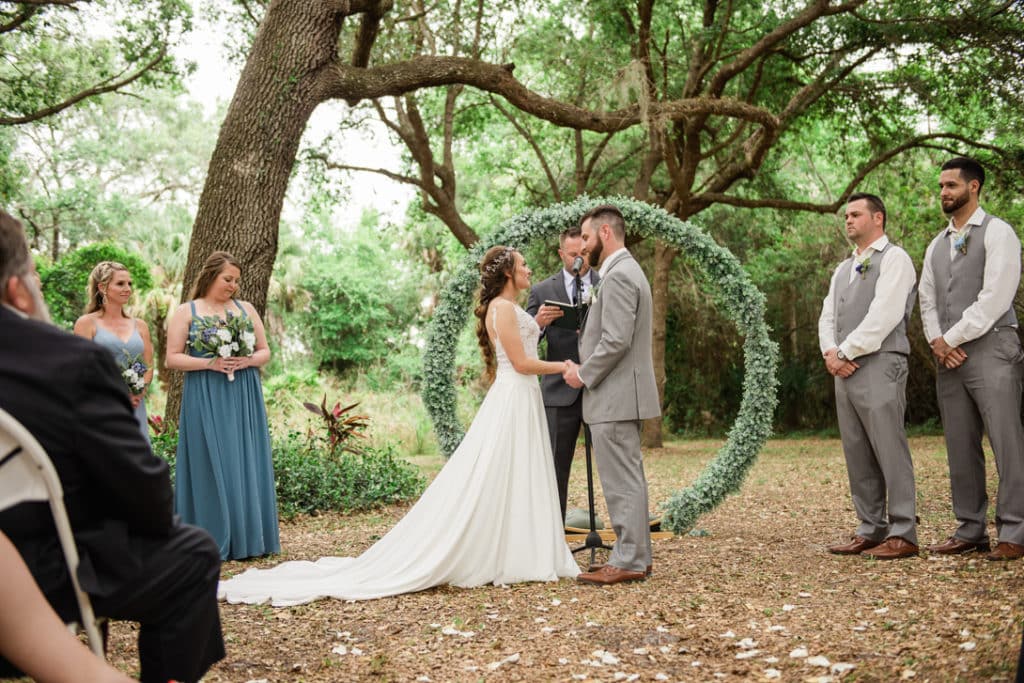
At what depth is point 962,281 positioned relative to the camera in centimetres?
602

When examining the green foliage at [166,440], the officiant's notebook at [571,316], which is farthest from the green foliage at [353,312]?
the officiant's notebook at [571,316]

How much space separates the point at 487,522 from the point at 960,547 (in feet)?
10.4

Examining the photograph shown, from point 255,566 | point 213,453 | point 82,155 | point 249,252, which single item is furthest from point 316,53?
point 82,155

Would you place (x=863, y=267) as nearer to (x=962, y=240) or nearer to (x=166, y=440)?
(x=962, y=240)

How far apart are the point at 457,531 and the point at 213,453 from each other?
2064mm

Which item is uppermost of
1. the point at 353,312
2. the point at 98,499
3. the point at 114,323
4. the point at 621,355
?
the point at 353,312

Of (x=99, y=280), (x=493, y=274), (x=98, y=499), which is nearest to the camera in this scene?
(x=98, y=499)

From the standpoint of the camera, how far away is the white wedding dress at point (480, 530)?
566cm

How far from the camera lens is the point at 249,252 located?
359 inches

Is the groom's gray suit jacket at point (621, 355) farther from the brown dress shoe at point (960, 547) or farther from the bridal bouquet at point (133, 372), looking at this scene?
the bridal bouquet at point (133, 372)

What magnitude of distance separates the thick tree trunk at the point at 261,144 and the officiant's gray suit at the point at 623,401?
4678 mm

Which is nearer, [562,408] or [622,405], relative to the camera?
[622,405]

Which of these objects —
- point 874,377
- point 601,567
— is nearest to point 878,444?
point 874,377

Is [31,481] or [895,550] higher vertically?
[31,481]
